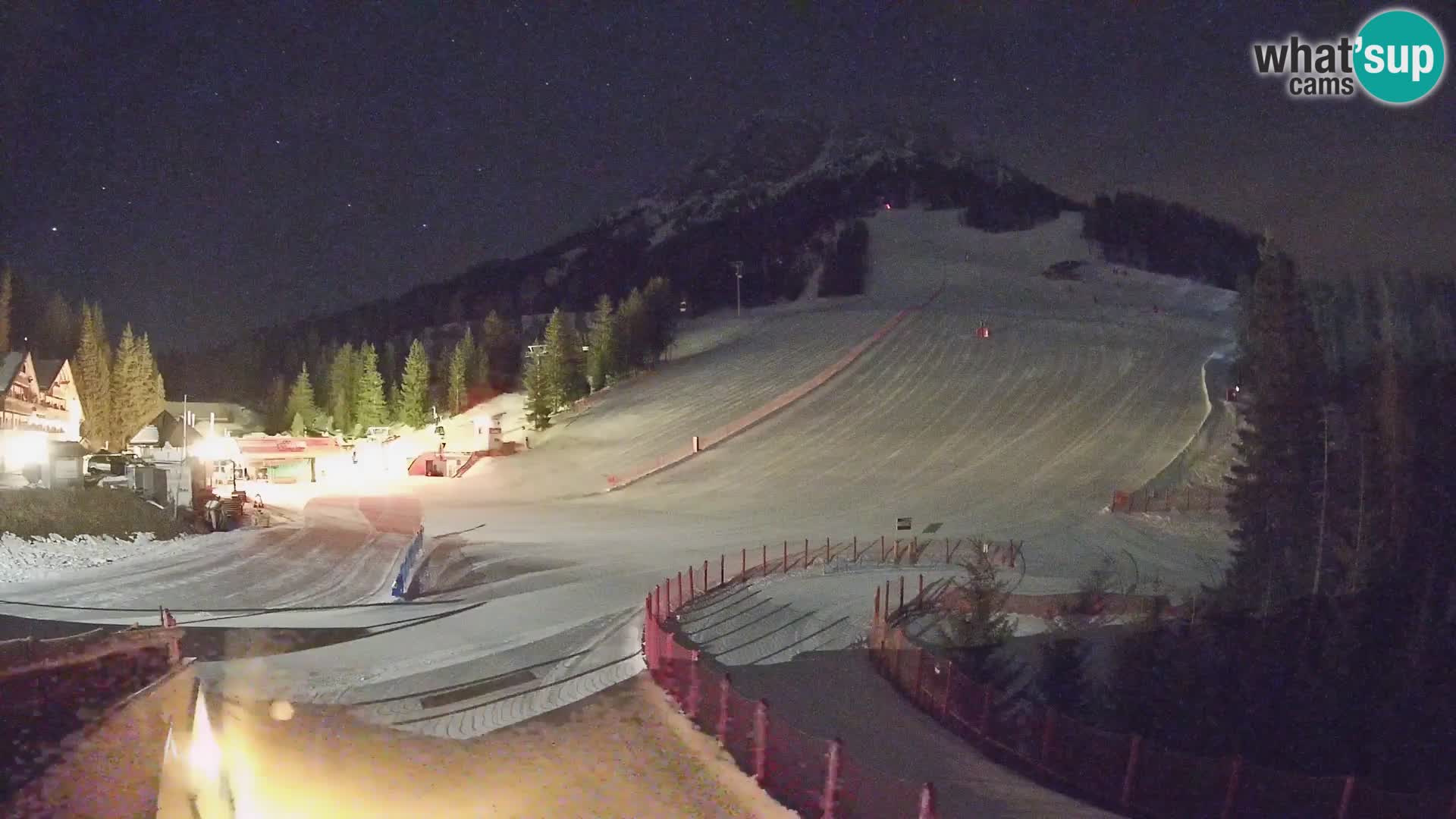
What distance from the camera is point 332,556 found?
87.0 ft

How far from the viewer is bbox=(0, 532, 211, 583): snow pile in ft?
72.7

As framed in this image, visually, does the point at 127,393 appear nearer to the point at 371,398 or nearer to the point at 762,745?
the point at 371,398

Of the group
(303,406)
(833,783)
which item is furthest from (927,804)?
(303,406)

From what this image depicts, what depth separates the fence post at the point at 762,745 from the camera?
816 centimetres

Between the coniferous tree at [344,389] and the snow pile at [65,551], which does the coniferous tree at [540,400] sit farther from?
the snow pile at [65,551]

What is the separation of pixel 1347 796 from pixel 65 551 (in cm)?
2488

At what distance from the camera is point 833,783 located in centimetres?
732


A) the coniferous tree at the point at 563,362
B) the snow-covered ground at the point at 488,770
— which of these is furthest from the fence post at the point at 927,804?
the coniferous tree at the point at 563,362

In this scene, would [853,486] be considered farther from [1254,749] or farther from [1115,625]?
A: [1254,749]

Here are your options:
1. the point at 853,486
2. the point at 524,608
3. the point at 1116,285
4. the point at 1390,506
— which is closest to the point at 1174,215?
the point at 1116,285

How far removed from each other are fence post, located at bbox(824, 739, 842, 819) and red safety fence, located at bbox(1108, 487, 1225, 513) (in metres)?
30.0

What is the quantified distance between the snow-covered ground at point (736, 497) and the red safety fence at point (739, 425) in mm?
939

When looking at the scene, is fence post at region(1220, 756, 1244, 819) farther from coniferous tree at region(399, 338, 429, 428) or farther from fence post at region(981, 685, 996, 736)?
coniferous tree at region(399, 338, 429, 428)

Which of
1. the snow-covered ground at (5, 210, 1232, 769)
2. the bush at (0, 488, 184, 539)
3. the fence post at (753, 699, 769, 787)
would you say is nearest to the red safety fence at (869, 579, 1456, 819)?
the snow-covered ground at (5, 210, 1232, 769)
